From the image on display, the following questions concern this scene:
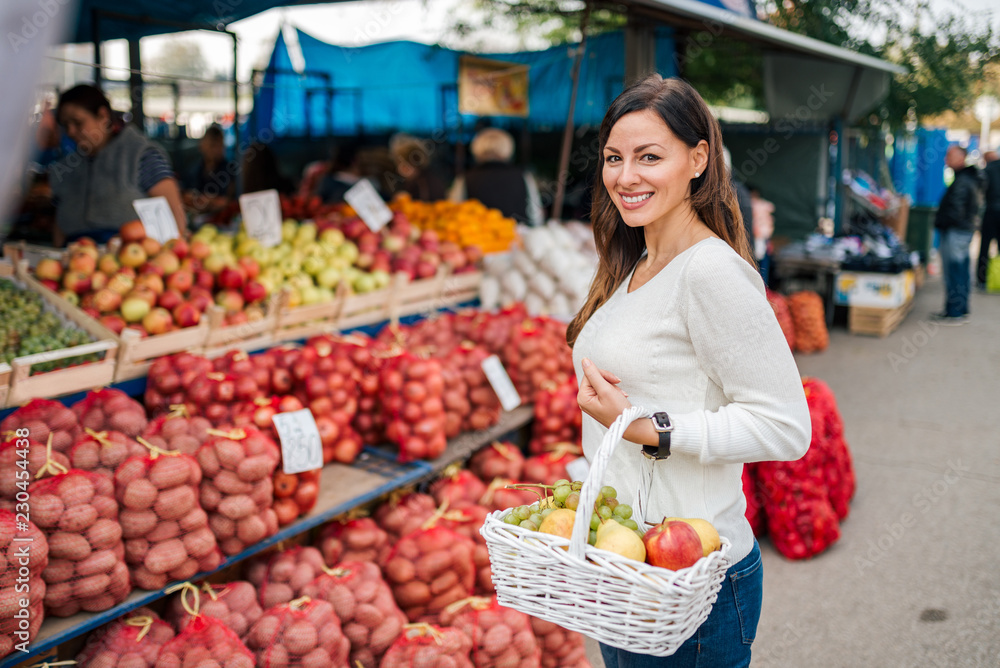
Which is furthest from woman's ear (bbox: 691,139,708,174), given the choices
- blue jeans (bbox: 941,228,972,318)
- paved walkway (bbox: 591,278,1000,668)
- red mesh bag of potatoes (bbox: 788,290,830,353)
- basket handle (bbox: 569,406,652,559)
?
blue jeans (bbox: 941,228,972,318)

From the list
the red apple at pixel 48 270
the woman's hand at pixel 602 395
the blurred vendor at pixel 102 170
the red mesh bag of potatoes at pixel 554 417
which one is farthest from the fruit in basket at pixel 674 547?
the blurred vendor at pixel 102 170

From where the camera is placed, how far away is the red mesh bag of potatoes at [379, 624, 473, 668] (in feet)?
7.42

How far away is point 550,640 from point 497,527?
1422 mm

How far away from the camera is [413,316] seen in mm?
4426

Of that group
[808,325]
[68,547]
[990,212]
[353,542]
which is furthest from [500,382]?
[990,212]

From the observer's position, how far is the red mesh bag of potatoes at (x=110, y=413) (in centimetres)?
246

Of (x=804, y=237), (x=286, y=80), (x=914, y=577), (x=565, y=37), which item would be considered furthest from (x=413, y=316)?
(x=565, y=37)

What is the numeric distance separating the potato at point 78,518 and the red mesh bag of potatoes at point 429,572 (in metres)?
1.03

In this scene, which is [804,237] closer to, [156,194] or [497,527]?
[156,194]

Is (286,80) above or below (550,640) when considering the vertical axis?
above

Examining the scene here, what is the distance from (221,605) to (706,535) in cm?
168

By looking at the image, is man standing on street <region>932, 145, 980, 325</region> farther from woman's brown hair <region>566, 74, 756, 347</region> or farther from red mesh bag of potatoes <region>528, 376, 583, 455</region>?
Answer: woman's brown hair <region>566, 74, 756, 347</region>

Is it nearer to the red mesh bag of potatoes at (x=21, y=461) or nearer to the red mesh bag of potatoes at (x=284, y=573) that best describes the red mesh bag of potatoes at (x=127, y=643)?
the red mesh bag of potatoes at (x=284, y=573)

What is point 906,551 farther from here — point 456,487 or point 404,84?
point 404,84
